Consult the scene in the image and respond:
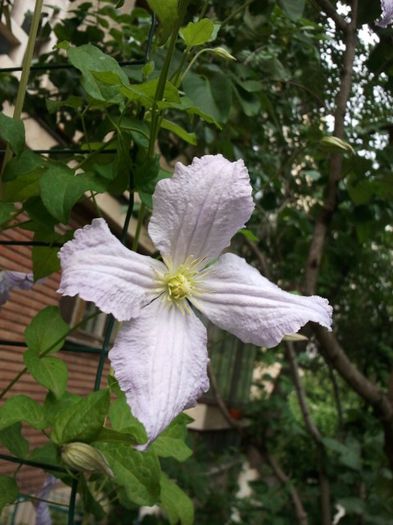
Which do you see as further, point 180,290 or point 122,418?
point 122,418

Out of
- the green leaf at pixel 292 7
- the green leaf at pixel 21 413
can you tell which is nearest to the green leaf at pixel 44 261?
the green leaf at pixel 21 413

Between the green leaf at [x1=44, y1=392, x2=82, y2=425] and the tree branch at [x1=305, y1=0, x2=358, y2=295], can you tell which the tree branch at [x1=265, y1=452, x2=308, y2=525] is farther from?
the green leaf at [x1=44, y1=392, x2=82, y2=425]

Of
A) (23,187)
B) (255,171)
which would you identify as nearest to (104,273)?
(23,187)

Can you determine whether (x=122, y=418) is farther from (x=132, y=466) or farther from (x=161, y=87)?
(x=161, y=87)

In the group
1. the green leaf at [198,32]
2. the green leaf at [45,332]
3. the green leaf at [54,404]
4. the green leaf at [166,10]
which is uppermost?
the green leaf at [198,32]

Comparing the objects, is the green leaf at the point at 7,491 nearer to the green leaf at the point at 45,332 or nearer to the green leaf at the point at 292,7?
the green leaf at the point at 45,332

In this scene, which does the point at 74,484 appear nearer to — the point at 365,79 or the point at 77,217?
the point at 365,79

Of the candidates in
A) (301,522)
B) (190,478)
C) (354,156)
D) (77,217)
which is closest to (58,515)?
(190,478)
